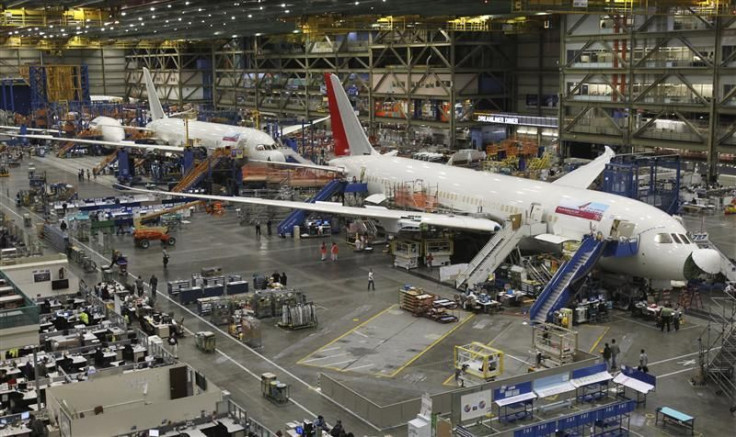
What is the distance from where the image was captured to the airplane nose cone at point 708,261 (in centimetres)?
3918

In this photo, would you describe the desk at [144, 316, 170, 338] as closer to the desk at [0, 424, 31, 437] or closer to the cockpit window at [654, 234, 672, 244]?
the desk at [0, 424, 31, 437]

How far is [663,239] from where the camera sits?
133 ft

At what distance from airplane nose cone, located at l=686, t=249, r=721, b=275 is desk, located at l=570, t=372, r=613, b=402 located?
478 inches

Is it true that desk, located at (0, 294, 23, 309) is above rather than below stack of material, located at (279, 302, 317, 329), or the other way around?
above

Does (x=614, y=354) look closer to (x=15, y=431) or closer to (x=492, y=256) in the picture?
(x=492, y=256)

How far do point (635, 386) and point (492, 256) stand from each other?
1649 cm

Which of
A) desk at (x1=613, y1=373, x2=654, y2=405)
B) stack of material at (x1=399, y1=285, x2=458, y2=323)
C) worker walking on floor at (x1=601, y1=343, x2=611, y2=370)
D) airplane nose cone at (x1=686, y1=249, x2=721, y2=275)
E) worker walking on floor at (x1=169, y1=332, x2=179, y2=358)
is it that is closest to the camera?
desk at (x1=613, y1=373, x2=654, y2=405)

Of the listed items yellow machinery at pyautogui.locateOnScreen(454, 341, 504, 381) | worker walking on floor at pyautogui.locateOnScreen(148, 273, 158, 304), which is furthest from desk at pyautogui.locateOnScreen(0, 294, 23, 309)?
yellow machinery at pyautogui.locateOnScreen(454, 341, 504, 381)

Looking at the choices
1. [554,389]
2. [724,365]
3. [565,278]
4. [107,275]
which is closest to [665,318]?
[565,278]

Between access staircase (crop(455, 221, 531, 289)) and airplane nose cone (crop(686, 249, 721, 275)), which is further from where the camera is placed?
access staircase (crop(455, 221, 531, 289))

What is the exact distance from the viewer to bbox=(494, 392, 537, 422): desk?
90.4 ft

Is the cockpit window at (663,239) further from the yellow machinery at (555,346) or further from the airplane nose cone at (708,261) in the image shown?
the yellow machinery at (555,346)

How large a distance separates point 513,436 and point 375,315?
16210 mm

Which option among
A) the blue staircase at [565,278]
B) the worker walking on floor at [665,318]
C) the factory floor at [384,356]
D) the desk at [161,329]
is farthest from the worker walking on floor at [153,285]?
the worker walking on floor at [665,318]
